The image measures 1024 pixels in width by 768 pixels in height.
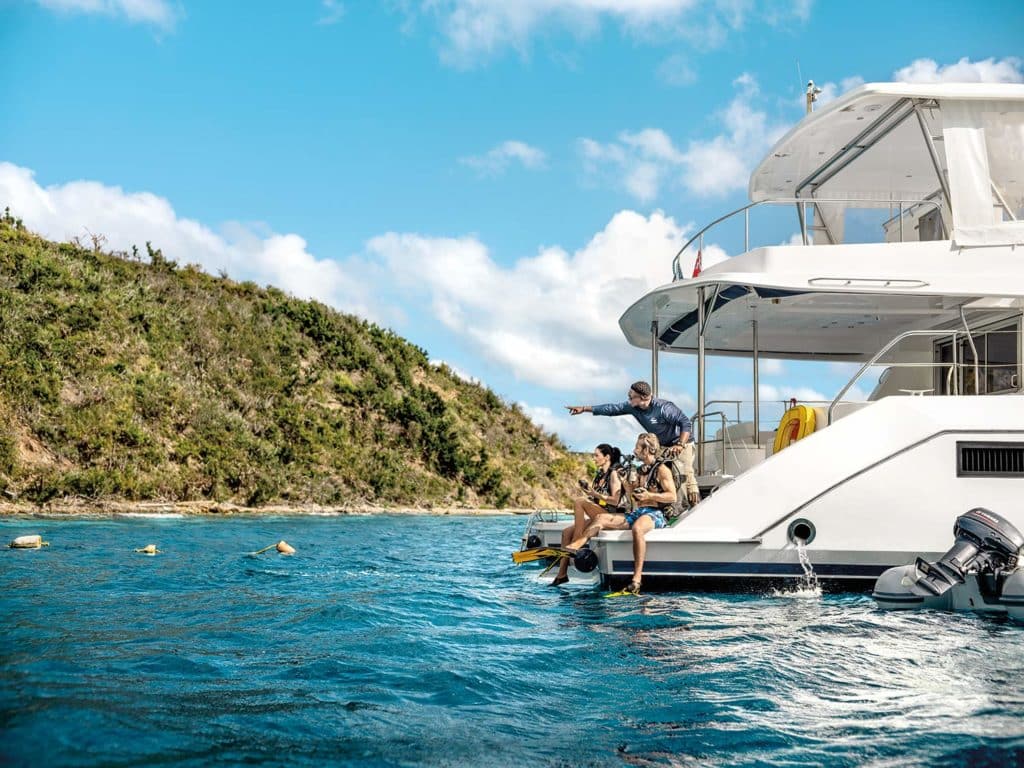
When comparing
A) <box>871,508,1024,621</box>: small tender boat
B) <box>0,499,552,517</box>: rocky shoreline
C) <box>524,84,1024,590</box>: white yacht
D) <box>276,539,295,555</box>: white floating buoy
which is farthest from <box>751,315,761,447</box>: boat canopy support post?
<box>0,499,552,517</box>: rocky shoreline

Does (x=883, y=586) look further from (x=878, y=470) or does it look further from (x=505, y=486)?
(x=505, y=486)

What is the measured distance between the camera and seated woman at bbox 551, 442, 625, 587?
32.2ft

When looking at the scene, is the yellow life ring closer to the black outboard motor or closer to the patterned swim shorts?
the patterned swim shorts

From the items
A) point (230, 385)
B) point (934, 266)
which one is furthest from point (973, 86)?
point (230, 385)

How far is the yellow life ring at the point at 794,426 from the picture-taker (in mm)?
9648

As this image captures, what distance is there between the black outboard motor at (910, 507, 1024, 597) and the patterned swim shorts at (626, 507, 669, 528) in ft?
7.59

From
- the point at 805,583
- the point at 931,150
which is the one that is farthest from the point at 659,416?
the point at 931,150

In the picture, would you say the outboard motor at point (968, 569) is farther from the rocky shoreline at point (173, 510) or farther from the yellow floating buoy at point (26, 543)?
the rocky shoreline at point (173, 510)

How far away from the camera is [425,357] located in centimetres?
3981

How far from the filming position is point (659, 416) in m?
10.4

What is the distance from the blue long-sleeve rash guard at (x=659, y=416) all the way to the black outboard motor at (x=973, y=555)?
3.06 metres

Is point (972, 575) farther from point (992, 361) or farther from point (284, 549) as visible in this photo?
point (284, 549)

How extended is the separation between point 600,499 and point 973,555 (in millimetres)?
3528

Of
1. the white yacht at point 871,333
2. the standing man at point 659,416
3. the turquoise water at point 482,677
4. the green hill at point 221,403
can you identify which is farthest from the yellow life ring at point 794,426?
the green hill at point 221,403
